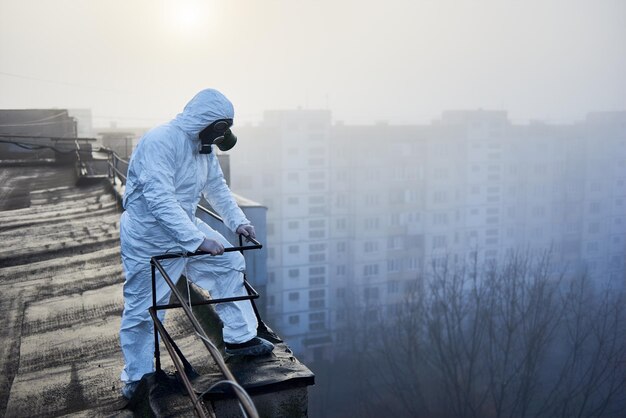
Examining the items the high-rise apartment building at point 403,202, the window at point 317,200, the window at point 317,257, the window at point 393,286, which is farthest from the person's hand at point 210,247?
the window at point 317,200

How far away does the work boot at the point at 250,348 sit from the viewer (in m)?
3.62

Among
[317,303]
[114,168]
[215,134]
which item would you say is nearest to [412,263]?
[317,303]

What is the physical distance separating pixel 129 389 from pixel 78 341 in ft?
4.58

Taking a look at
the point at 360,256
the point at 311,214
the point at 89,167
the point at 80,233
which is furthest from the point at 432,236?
the point at 80,233

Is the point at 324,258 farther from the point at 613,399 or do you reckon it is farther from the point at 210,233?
the point at 210,233

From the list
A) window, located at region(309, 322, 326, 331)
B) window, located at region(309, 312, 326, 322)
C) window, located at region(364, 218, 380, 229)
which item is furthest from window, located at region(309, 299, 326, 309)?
window, located at region(364, 218, 380, 229)

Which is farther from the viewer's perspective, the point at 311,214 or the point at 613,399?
the point at 311,214

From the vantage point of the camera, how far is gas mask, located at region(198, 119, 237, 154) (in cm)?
341

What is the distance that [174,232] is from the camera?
3141mm

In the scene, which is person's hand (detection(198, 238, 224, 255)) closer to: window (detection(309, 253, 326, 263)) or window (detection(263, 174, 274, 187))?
window (detection(309, 253, 326, 263))

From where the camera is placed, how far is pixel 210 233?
3682 millimetres

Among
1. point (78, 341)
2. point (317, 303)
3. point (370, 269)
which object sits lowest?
point (317, 303)

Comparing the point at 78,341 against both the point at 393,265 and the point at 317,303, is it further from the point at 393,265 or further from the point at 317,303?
the point at 393,265

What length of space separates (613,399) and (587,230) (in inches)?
1297
